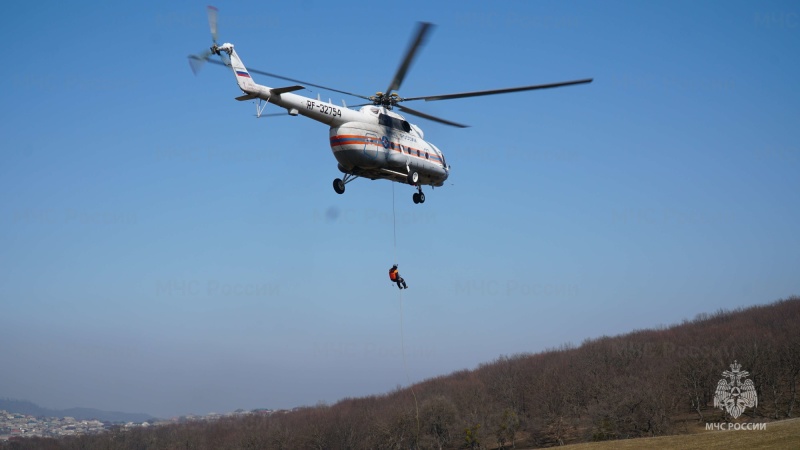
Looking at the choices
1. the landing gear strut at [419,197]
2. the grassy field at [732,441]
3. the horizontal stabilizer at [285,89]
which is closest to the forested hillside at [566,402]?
the grassy field at [732,441]

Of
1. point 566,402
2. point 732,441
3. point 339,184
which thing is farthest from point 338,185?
point 566,402

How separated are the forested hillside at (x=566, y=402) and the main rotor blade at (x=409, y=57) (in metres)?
38.0

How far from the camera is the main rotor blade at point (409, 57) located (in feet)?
98.0

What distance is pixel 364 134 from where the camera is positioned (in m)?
33.2

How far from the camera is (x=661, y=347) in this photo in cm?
14725

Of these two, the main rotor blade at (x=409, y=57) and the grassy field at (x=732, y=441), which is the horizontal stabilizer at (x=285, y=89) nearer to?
the main rotor blade at (x=409, y=57)

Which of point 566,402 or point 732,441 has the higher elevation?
point 566,402

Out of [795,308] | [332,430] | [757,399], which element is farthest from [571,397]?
[795,308]

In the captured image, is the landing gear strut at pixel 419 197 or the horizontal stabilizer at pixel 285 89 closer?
the horizontal stabilizer at pixel 285 89

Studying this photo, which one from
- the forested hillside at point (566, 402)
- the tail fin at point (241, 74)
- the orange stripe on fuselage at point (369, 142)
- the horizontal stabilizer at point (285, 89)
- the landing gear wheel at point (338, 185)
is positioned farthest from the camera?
the forested hillside at point (566, 402)

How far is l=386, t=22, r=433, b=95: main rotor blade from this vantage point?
29.9m

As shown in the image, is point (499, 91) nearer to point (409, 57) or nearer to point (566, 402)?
point (409, 57)

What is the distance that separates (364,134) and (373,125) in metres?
0.98

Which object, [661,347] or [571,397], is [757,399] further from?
[661,347]
